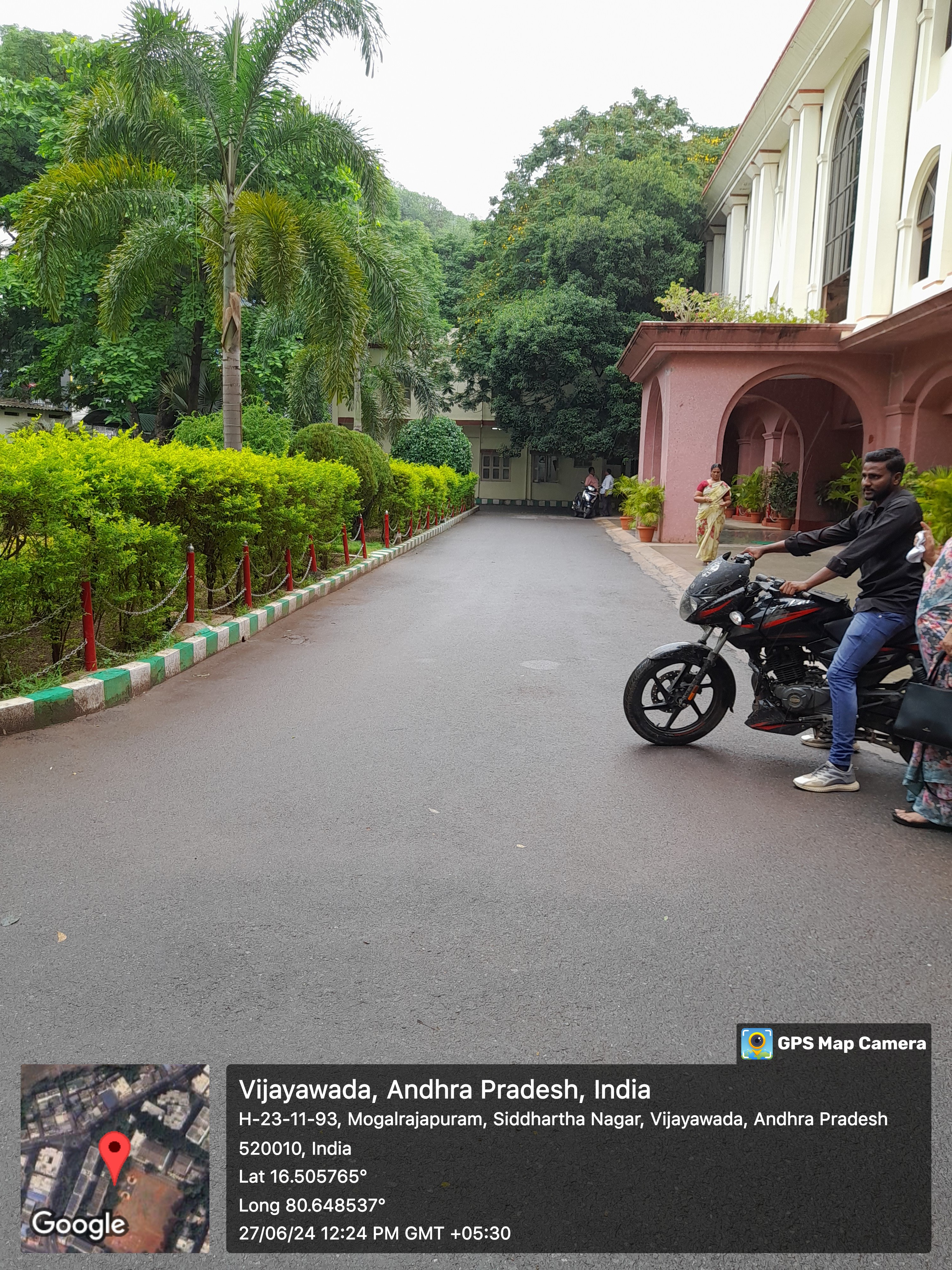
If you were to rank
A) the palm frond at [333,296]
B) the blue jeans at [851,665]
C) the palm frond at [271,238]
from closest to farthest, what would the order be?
the blue jeans at [851,665] < the palm frond at [271,238] < the palm frond at [333,296]

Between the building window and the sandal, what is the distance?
4327 centimetres

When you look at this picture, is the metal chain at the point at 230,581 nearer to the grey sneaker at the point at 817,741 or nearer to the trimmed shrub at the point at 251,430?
the grey sneaker at the point at 817,741

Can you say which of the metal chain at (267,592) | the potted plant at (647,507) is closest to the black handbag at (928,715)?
the metal chain at (267,592)

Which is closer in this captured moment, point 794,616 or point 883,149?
point 794,616

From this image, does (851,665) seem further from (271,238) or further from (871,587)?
(271,238)

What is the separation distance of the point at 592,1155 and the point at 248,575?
8.59 metres

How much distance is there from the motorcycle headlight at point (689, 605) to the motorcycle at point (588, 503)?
31001 millimetres

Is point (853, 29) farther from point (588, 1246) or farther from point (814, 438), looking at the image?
point (588, 1246)

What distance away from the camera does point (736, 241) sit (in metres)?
30.3

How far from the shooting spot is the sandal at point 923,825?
4.57 metres

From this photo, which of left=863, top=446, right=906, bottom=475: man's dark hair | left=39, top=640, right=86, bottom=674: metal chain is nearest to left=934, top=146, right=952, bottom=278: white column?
left=863, top=446, right=906, bottom=475: man's dark hair

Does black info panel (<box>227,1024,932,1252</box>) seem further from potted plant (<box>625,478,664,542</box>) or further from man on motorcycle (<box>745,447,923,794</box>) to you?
potted plant (<box>625,478,664,542</box>)

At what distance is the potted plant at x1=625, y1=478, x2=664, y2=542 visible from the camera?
68.7 ft

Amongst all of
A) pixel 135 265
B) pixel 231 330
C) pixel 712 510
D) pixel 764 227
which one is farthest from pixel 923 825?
pixel 764 227
